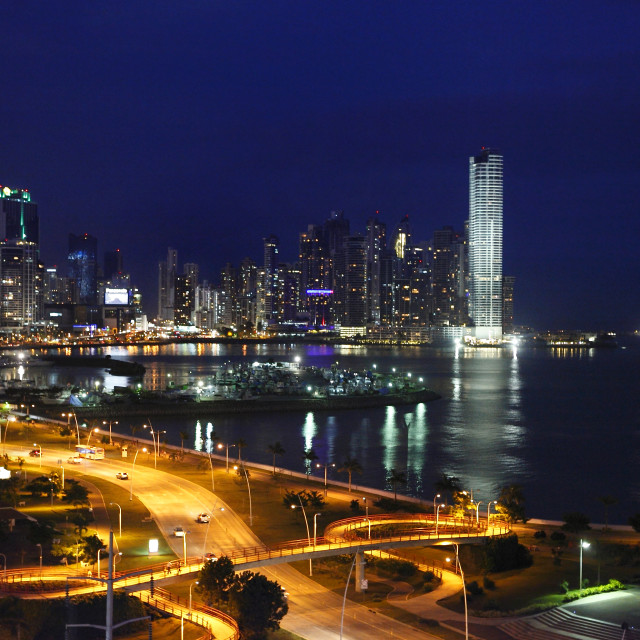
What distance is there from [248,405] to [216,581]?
35.1m

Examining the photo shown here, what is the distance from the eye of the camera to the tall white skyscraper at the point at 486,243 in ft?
513

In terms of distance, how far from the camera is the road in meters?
12.4

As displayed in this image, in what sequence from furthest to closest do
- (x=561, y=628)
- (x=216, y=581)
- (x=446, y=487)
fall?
1. (x=446, y=487)
2. (x=216, y=581)
3. (x=561, y=628)

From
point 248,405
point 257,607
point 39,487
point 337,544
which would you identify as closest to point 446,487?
point 337,544

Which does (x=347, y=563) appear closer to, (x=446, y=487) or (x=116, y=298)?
(x=446, y=487)

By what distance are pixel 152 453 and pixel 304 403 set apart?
20.8m

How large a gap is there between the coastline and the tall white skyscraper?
110140 millimetres

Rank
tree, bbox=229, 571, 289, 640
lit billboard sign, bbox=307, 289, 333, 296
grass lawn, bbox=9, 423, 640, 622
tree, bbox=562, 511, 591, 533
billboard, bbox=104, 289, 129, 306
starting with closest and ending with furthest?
tree, bbox=229, 571, 289, 640 < grass lawn, bbox=9, 423, 640, 622 < tree, bbox=562, 511, 591, 533 < billboard, bbox=104, 289, 129, 306 < lit billboard sign, bbox=307, 289, 333, 296

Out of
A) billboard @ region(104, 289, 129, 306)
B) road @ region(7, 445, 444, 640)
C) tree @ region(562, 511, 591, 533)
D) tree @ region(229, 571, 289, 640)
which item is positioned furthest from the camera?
billboard @ region(104, 289, 129, 306)

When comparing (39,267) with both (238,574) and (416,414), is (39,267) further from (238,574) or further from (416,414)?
(238,574)

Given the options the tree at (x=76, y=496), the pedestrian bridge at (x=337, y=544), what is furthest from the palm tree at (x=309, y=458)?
the pedestrian bridge at (x=337, y=544)

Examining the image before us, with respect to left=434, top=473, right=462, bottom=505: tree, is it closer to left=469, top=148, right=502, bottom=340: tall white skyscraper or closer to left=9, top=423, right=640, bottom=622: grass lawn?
left=9, top=423, right=640, bottom=622: grass lawn

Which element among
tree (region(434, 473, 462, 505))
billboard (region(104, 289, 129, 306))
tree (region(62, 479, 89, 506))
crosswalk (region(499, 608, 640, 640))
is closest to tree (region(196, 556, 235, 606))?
crosswalk (region(499, 608, 640, 640))

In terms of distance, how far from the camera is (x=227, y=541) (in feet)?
53.8
